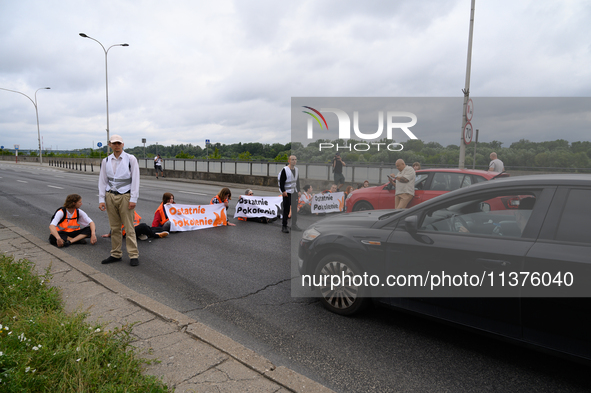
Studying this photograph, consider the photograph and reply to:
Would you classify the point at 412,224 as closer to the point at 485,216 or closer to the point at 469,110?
the point at 485,216

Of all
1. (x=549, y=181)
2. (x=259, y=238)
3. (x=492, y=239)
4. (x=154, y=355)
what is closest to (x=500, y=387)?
(x=492, y=239)

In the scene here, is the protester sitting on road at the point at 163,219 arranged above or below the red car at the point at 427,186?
below

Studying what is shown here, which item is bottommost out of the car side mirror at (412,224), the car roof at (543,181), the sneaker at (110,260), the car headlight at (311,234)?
the sneaker at (110,260)

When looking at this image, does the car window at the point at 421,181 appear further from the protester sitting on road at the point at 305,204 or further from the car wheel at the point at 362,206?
the protester sitting on road at the point at 305,204

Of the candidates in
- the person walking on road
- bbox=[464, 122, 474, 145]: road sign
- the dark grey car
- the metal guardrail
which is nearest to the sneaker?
the person walking on road

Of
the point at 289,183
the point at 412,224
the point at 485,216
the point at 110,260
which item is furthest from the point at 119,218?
the point at 485,216

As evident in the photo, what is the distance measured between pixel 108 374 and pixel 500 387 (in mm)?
2895

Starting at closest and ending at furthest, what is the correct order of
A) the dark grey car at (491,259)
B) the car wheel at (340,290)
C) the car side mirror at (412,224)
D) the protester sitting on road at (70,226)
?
the dark grey car at (491,259) → the car side mirror at (412,224) → the car wheel at (340,290) → the protester sitting on road at (70,226)

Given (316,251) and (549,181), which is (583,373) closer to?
(549,181)

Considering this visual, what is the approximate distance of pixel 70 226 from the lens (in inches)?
280

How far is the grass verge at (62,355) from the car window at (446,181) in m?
6.88

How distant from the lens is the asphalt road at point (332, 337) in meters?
2.88

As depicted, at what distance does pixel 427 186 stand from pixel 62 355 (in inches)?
295

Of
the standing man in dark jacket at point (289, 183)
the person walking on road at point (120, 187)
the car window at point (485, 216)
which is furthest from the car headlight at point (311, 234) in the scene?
the standing man in dark jacket at point (289, 183)
